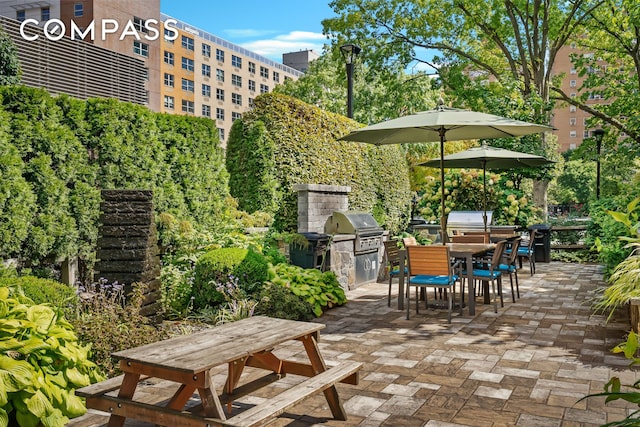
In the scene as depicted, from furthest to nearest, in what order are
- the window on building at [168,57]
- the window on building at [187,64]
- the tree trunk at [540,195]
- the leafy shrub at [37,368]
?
the window on building at [187,64] → the window on building at [168,57] → the tree trunk at [540,195] → the leafy shrub at [37,368]

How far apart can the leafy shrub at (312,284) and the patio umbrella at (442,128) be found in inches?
67.7

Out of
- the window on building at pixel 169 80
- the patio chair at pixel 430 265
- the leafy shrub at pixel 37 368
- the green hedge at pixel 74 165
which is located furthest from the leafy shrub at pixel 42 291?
the window on building at pixel 169 80

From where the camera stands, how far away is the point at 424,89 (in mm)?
22141

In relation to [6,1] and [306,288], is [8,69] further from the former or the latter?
[6,1]

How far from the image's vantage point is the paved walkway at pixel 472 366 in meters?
3.79

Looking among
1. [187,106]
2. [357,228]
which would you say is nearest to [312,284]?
[357,228]

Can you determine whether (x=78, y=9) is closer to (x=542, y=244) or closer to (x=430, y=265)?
(x=542, y=244)

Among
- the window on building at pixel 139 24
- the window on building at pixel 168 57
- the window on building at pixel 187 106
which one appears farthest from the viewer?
the window on building at pixel 187 106

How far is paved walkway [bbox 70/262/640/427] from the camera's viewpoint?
149 inches

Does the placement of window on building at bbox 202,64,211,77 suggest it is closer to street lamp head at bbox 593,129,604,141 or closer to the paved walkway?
street lamp head at bbox 593,129,604,141

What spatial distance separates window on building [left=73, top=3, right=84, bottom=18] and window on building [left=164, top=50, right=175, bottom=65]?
17.6 metres

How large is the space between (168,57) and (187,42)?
3061 millimetres

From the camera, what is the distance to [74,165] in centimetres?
677

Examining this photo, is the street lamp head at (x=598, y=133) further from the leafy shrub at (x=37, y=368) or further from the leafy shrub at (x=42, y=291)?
the leafy shrub at (x=37, y=368)
